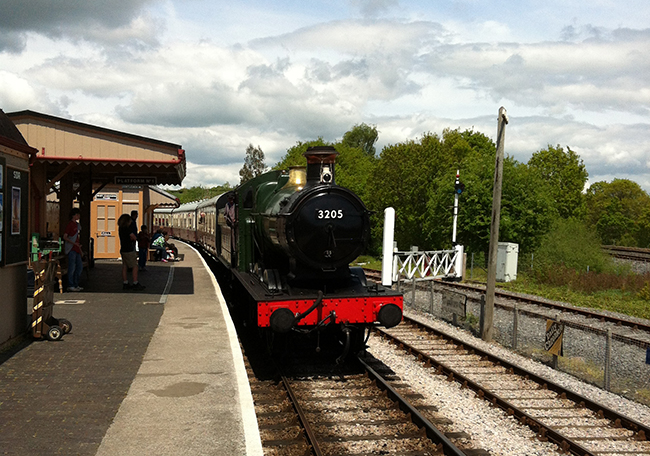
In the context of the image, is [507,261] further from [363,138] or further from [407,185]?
[363,138]

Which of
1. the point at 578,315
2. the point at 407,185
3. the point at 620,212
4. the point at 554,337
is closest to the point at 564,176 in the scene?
the point at 620,212

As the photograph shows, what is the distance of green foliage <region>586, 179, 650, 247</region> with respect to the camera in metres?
62.0

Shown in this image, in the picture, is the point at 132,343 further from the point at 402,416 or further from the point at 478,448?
the point at 478,448

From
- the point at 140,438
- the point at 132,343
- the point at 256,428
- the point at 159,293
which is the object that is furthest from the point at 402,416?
the point at 159,293

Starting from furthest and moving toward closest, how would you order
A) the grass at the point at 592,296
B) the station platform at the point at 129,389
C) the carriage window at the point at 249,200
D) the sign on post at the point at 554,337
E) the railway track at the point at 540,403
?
the grass at the point at 592,296
the carriage window at the point at 249,200
the sign on post at the point at 554,337
the railway track at the point at 540,403
the station platform at the point at 129,389

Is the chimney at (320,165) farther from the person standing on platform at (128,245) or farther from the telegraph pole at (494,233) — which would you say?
the person standing on platform at (128,245)

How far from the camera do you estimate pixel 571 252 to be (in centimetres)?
2647

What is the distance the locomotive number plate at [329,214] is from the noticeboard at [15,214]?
4.08 m

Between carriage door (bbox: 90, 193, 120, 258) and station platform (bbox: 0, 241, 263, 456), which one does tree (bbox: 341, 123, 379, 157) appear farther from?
station platform (bbox: 0, 241, 263, 456)

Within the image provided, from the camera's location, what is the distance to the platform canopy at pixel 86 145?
1289 cm

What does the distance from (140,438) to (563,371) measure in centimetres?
712

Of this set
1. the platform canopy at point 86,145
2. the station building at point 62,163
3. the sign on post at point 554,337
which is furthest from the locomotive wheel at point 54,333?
the sign on post at point 554,337

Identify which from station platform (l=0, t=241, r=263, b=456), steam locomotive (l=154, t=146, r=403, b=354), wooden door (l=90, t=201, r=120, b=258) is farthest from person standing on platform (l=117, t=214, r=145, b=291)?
wooden door (l=90, t=201, r=120, b=258)

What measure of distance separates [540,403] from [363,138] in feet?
252
